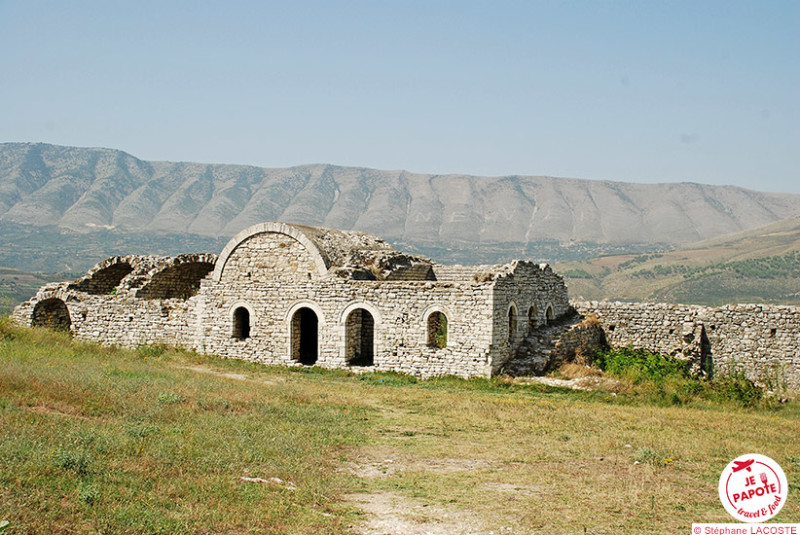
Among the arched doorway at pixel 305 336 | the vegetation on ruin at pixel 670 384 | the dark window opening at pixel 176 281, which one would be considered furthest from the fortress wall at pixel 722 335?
the dark window opening at pixel 176 281

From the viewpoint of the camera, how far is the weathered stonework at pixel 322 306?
17750mm

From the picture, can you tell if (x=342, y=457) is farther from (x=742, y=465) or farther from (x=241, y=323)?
(x=241, y=323)

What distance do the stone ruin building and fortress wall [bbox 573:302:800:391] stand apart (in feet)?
0.10

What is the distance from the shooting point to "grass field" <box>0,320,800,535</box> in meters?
6.62

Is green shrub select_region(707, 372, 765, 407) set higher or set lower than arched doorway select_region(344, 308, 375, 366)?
lower

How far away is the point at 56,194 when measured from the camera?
592 ft

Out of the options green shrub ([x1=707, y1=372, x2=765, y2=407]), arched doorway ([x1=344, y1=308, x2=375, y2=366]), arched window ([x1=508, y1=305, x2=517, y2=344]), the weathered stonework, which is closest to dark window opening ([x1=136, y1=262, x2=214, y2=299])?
the weathered stonework

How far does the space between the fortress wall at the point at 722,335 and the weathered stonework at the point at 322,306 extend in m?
2.26

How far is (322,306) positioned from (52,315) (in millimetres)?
11850

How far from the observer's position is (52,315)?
81.7 feet

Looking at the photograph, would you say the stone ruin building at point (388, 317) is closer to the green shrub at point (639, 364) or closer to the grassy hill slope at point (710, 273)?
the green shrub at point (639, 364)

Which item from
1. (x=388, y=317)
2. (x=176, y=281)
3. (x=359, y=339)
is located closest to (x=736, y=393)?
(x=388, y=317)

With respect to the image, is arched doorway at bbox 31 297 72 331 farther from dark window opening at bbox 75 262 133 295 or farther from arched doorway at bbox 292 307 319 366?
arched doorway at bbox 292 307 319 366

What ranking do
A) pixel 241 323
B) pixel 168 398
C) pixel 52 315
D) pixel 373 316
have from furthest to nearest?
pixel 52 315
pixel 241 323
pixel 373 316
pixel 168 398
